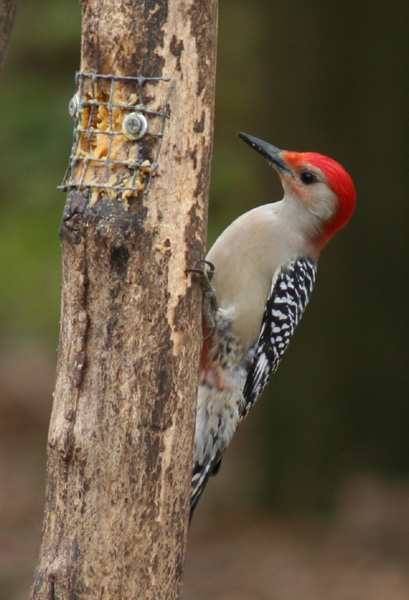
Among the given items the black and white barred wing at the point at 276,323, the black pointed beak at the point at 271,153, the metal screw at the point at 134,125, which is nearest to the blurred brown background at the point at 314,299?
the black pointed beak at the point at 271,153

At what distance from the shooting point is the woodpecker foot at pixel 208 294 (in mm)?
3283

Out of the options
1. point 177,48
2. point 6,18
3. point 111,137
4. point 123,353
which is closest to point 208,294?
point 123,353

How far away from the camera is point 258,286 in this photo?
4504 mm

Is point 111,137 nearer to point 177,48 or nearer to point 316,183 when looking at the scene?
point 177,48

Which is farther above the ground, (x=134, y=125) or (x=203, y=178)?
(x=134, y=125)

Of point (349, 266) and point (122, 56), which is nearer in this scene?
point (122, 56)

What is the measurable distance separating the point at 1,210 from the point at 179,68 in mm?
6026

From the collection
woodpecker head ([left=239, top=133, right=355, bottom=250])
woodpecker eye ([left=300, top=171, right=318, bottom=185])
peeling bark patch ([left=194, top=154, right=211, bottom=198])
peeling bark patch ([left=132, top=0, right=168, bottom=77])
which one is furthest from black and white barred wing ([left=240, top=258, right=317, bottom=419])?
peeling bark patch ([left=132, top=0, right=168, bottom=77])

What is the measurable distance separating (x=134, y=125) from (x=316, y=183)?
181cm

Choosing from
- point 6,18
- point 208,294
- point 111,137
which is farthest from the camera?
point 208,294

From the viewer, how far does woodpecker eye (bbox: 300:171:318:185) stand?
15.3 feet

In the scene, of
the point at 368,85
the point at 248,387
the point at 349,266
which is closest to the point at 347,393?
the point at 349,266

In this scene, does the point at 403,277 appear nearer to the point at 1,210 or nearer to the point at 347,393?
the point at 347,393

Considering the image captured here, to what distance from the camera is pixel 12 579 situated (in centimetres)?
747
